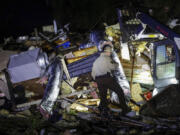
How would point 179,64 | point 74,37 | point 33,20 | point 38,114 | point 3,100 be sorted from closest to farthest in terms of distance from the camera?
point 179,64, point 38,114, point 3,100, point 74,37, point 33,20

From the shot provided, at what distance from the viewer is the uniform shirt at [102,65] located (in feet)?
20.6

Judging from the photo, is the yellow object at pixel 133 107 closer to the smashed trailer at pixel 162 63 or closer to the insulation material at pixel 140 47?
the smashed trailer at pixel 162 63

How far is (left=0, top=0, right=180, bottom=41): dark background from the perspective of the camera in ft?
45.3

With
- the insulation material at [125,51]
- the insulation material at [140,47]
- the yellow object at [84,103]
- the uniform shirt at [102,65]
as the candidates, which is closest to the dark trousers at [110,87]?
the uniform shirt at [102,65]

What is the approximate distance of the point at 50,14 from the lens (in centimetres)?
1578

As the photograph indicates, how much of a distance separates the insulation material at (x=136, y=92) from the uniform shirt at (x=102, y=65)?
221 cm

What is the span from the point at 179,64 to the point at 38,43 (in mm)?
9565

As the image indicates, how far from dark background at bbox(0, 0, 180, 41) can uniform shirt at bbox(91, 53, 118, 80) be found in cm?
691

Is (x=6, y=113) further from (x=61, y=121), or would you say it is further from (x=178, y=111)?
(x=178, y=111)

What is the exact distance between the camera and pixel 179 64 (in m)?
6.28

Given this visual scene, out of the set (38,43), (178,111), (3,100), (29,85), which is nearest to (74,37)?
(38,43)

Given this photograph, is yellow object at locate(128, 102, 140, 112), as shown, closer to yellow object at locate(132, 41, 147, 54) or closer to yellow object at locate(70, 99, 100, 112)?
yellow object at locate(70, 99, 100, 112)

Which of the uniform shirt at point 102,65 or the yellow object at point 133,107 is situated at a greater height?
the uniform shirt at point 102,65

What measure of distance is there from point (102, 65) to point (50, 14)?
11708 millimetres
